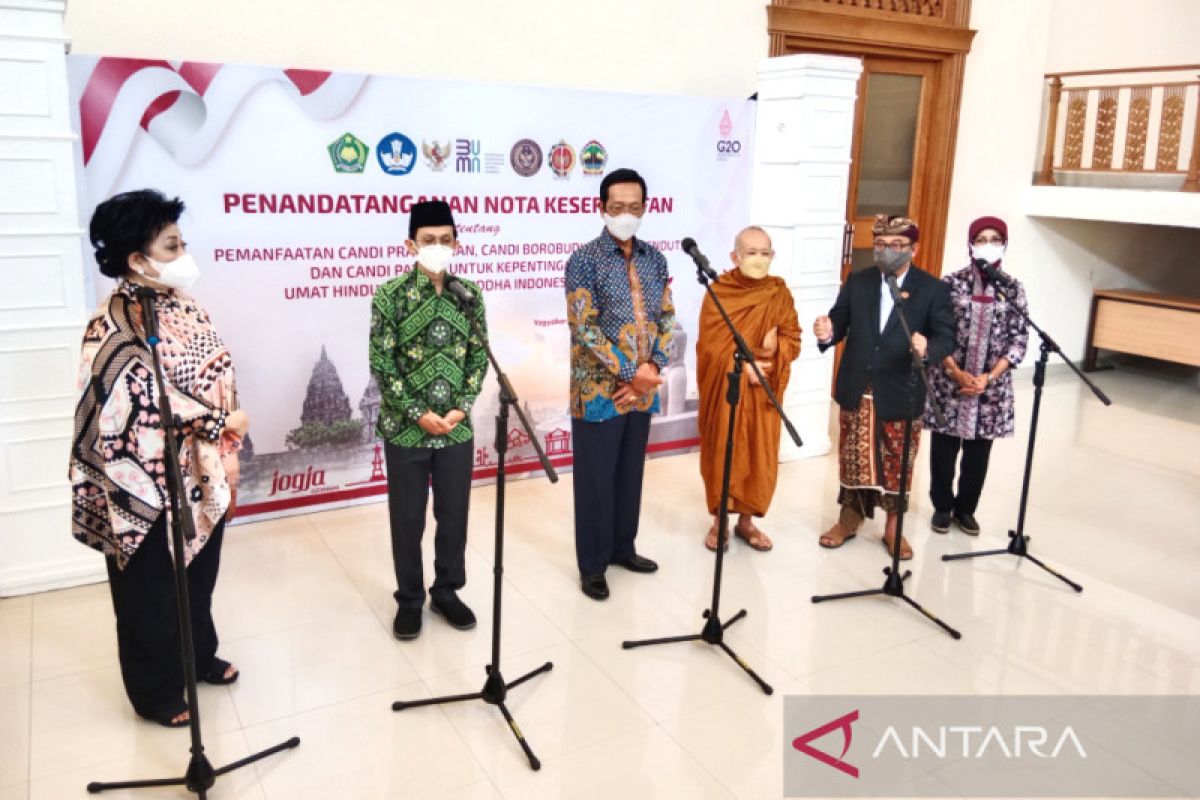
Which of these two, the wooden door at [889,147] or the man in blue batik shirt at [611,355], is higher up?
the wooden door at [889,147]

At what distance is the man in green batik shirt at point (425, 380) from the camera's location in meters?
2.78

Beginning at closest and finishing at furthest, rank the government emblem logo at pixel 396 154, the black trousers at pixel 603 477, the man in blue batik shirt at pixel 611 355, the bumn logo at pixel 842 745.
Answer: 1. the bumn logo at pixel 842 745
2. the man in blue batik shirt at pixel 611 355
3. the black trousers at pixel 603 477
4. the government emblem logo at pixel 396 154

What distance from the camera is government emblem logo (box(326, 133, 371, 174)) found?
3.93m

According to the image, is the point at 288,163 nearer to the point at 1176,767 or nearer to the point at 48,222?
the point at 48,222

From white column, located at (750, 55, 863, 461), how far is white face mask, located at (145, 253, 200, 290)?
3.15 m

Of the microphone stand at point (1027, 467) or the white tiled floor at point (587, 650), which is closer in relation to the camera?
the white tiled floor at point (587, 650)

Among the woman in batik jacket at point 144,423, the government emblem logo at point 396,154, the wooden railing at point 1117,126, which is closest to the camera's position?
the woman in batik jacket at point 144,423

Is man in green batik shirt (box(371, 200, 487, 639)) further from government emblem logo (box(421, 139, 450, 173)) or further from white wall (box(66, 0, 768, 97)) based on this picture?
white wall (box(66, 0, 768, 97))

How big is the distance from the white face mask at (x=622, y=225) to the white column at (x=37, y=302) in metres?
1.82

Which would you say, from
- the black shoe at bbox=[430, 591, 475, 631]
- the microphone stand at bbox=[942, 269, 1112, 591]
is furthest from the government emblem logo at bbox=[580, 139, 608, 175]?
the black shoe at bbox=[430, 591, 475, 631]

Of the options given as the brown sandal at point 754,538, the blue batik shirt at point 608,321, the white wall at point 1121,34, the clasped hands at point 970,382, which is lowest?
the brown sandal at point 754,538

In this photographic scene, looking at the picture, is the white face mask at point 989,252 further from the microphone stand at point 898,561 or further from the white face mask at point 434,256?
the white face mask at point 434,256

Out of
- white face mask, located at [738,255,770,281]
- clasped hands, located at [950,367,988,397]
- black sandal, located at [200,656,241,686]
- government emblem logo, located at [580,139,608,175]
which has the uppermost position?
government emblem logo, located at [580,139,608,175]

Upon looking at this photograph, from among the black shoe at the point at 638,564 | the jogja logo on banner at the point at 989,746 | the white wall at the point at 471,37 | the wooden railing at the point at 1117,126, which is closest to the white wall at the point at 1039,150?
the wooden railing at the point at 1117,126
